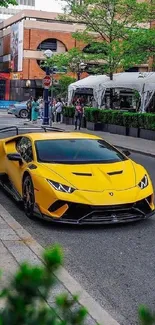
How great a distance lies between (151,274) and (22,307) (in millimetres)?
3917

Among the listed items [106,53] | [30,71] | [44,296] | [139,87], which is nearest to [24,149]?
[44,296]

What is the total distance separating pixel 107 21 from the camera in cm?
3127

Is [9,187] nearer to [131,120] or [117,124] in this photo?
[131,120]

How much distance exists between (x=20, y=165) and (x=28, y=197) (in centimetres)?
84

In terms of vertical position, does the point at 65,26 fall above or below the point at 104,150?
above

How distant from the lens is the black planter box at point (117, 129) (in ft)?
85.5

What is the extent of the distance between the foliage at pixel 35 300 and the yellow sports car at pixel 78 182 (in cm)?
525

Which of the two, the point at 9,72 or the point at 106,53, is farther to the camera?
the point at 9,72

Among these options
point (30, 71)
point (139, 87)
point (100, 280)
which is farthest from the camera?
point (30, 71)

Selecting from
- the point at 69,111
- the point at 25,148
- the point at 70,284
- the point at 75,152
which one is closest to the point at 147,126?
the point at 69,111

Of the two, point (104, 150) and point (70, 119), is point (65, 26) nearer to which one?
point (70, 119)

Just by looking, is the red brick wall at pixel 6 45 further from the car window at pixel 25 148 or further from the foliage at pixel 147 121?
the car window at pixel 25 148

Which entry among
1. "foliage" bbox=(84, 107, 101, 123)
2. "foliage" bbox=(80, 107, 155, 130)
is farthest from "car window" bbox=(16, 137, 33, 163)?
"foliage" bbox=(84, 107, 101, 123)

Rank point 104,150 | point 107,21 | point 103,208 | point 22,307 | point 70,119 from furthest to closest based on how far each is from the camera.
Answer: point 70,119
point 107,21
point 104,150
point 103,208
point 22,307
